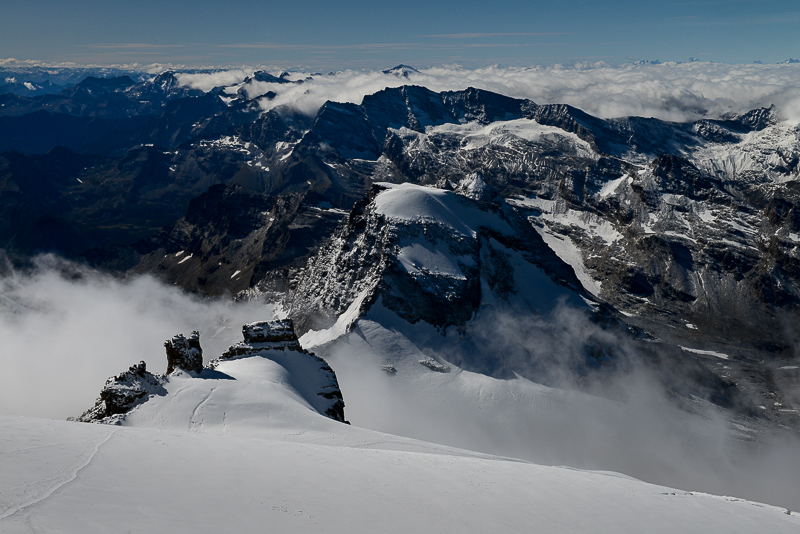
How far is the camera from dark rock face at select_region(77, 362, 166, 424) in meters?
45.0

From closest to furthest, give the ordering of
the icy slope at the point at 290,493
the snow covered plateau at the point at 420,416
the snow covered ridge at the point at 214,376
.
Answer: the icy slope at the point at 290,493 < the snow covered plateau at the point at 420,416 < the snow covered ridge at the point at 214,376

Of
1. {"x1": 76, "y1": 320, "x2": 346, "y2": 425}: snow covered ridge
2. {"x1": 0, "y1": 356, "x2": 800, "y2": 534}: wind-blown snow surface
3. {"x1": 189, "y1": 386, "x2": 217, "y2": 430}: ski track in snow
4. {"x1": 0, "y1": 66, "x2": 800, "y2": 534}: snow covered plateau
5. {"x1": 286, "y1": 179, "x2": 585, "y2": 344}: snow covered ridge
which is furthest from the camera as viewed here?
{"x1": 286, "y1": 179, "x2": 585, "y2": 344}: snow covered ridge

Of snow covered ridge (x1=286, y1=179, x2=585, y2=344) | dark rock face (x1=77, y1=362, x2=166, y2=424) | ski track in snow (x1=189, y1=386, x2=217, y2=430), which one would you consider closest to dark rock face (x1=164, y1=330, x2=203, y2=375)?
dark rock face (x1=77, y1=362, x2=166, y2=424)

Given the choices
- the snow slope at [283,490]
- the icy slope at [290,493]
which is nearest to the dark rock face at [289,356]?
the snow slope at [283,490]

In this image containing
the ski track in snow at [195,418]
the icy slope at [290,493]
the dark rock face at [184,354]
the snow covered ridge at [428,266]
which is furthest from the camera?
the snow covered ridge at [428,266]

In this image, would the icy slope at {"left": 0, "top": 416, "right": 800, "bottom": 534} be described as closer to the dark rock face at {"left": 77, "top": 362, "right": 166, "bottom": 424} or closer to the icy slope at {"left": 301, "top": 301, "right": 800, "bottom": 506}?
the dark rock face at {"left": 77, "top": 362, "right": 166, "bottom": 424}

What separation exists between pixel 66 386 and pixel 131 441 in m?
211

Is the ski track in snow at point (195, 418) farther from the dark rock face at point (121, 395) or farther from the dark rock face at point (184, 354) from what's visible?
the dark rock face at point (184, 354)

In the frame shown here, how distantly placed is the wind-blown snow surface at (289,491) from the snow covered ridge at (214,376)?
3857 millimetres

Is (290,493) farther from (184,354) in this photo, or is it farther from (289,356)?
(289,356)

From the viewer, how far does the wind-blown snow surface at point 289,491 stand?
2045cm

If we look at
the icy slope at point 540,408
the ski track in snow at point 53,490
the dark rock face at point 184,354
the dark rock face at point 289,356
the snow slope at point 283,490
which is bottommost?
the icy slope at point 540,408

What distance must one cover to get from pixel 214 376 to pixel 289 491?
3402 centimetres

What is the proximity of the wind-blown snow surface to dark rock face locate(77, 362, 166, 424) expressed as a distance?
105 inches
